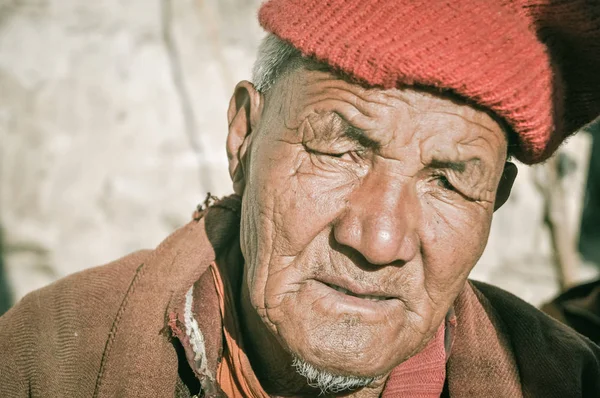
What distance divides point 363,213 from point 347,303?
10.7 inches

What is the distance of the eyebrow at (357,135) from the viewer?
5.69ft

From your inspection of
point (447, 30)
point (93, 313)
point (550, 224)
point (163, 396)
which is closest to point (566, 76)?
point (447, 30)

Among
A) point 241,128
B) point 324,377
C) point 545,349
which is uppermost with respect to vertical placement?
point 241,128

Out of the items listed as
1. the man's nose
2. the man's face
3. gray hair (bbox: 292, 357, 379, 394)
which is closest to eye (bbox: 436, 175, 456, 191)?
the man's face

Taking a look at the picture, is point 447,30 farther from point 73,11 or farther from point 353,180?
point 73,11

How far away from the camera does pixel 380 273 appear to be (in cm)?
178

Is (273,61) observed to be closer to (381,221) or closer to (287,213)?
(287,213)

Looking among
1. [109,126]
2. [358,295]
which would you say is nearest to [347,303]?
[358,295]

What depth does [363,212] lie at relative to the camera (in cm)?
173

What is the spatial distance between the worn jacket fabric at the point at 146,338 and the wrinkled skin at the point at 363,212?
36 cm

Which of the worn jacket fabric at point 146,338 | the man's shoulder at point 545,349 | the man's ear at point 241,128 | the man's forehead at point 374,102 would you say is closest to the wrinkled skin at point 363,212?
the man's forehead at point 374,102

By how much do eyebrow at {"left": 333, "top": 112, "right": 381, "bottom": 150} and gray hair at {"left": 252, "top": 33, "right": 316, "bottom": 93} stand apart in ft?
0.72

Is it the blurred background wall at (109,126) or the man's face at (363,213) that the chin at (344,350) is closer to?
the man's face at (363,213)

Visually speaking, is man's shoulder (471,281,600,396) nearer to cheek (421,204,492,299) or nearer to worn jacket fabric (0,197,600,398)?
worn jacket fabric (0,197,600,398)
